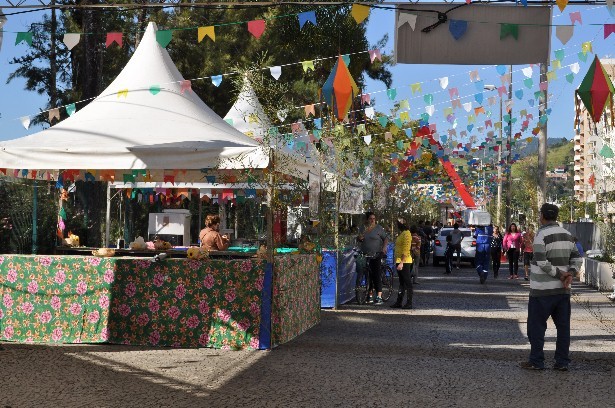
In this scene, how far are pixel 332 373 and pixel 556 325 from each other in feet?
8.40

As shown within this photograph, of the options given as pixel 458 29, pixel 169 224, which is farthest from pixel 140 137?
pixel 169 224

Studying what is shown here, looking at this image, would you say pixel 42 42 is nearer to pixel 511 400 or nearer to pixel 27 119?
pixel 27 119

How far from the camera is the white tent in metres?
12.5

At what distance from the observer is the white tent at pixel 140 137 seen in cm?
1246

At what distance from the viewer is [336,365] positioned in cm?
1067

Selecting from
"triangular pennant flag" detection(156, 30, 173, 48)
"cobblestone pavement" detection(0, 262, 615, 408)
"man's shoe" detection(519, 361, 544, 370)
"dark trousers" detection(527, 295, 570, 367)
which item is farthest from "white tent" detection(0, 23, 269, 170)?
"man's shoe" detection(519, 361, 544, 370)

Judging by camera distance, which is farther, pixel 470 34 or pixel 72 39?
pixel 72 39

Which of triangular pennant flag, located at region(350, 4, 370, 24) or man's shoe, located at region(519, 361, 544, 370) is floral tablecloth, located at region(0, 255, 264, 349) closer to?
man's shoe, located at region(519, 361, 544, 370)

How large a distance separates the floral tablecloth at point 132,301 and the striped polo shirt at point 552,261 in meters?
3.26

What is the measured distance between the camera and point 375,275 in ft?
64.6

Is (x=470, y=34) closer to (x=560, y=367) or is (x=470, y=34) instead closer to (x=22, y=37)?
(x=560, y=367)

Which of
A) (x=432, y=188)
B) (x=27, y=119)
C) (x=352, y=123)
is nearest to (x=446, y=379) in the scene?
(x=27, y=119)

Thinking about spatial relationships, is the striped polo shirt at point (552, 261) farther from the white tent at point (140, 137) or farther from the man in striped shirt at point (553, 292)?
the white tent at point (140, 137)

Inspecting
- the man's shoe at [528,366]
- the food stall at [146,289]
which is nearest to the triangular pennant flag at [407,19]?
the food stall at [146,289]
